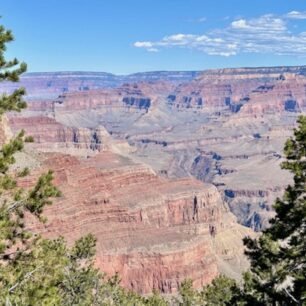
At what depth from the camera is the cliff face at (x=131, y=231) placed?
8831 centimetres

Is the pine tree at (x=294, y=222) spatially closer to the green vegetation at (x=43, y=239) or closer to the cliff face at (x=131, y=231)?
the green vegetation at (x=43, y=239)

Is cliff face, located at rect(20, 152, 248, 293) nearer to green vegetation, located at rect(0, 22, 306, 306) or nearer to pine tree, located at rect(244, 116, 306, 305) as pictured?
green vegetation, located at rect(0, 22, 306, 306)

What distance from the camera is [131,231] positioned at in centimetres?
9700

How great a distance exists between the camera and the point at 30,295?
18.4 meters

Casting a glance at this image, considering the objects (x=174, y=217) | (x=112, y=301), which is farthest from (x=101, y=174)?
(x=112, y=301)

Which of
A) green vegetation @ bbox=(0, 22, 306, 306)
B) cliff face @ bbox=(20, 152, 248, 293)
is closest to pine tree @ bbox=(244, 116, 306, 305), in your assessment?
green vegetation @ bbox=(0, 22, 306, 306)

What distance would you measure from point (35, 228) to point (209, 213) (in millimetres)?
71238

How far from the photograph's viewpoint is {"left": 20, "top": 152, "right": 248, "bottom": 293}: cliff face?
8831cm

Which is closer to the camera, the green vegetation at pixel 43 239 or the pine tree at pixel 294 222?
the green vegetation at pixel 43 239

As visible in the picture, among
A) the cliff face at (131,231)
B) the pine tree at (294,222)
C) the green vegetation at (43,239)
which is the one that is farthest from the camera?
the cliff face at (131,231)

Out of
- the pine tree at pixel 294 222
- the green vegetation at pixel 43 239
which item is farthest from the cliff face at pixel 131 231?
the pine tree at pixel 294 222

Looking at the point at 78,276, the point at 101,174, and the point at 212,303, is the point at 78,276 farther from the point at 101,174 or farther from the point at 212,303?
the point at 101,174

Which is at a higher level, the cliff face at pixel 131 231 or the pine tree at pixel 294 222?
the pine tree at pixel 294 222

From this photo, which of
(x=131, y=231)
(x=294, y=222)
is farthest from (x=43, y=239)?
(x=131, y=231)
